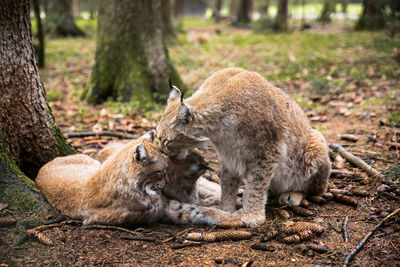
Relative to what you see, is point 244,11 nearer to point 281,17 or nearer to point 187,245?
point 281,17

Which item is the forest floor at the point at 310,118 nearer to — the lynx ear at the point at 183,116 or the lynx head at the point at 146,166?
the lynx head at the point at 146,166

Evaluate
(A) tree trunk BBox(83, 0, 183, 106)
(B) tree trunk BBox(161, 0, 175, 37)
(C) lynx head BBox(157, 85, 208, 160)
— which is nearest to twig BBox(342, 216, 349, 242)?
(C) lynx head BBox(157, 85, 208, 160)

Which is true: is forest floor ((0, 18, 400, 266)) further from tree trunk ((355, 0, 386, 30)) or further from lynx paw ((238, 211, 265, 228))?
tree trunk ((355, 0, 386, 30))

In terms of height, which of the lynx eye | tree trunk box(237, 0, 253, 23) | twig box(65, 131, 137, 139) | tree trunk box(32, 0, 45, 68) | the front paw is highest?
tree trunk box(237, 0, 253, 23)

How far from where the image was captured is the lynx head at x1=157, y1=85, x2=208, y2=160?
396 centimetres

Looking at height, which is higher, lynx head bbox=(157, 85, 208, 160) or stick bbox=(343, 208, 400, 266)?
lynx head bbox=(157, 85, 208, 160)

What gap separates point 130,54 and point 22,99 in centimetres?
375

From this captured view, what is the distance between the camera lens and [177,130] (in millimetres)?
4016

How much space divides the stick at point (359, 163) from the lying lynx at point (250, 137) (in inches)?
30.0

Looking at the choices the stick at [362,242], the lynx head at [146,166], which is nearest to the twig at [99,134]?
the lynx head at [146,166]

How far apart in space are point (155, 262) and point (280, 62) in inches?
368

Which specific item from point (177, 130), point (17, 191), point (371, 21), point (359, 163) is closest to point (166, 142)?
point (177, 130)

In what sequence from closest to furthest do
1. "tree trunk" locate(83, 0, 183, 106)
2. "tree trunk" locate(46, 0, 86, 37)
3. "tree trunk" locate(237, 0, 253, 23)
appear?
1. "tree trunk" locate(83, 0, 183, 106)
2. "tree trunk" locate(46, 0, 86, 37)
3. "tree trunk" locate(237, 0, 253, 23)

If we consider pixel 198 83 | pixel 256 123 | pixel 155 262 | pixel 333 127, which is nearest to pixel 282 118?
pixel 256 123
